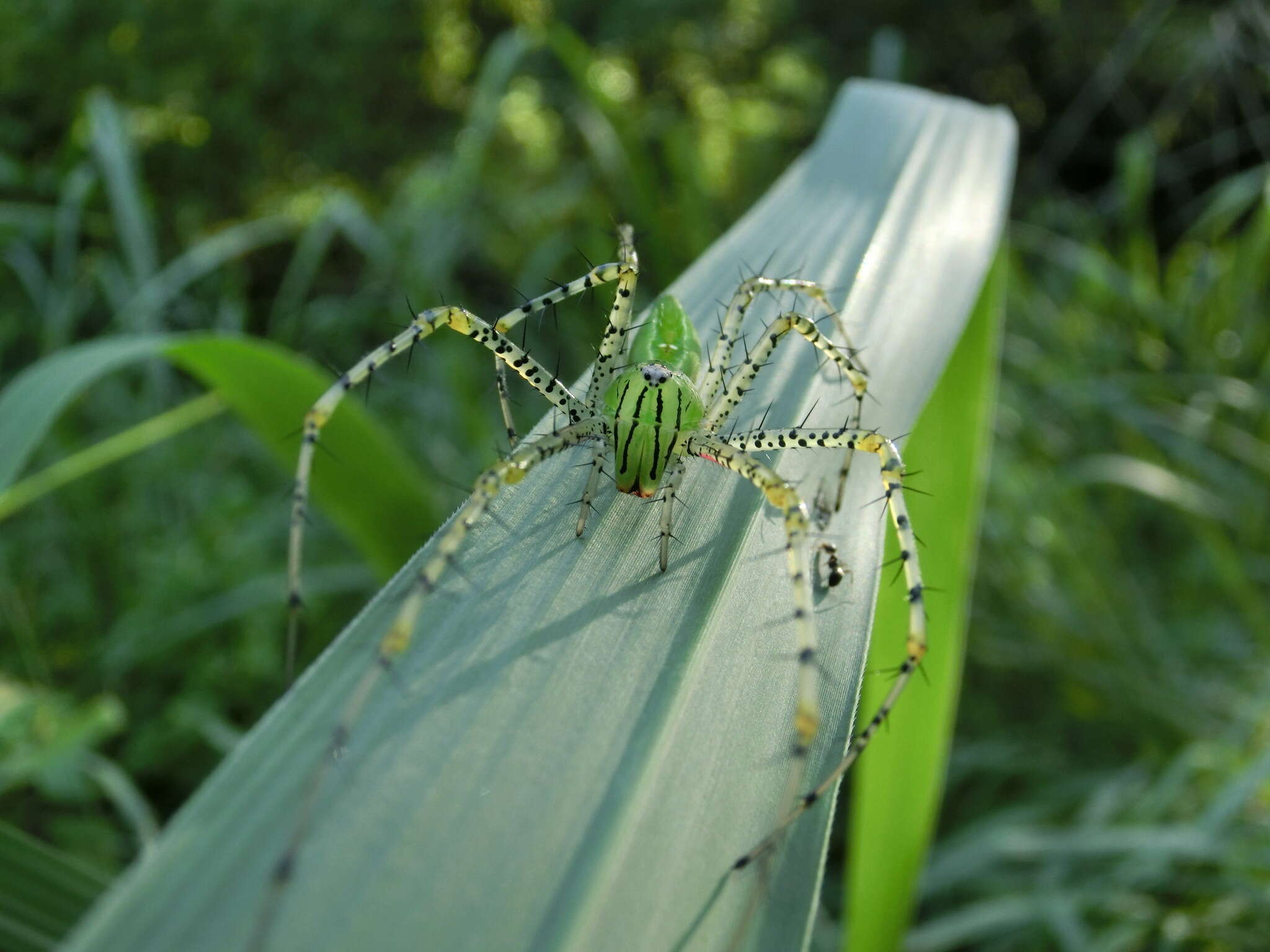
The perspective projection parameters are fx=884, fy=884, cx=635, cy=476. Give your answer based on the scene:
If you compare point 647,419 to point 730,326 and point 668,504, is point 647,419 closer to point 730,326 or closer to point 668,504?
point 668,504

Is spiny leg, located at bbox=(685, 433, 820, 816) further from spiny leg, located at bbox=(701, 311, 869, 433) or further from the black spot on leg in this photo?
the black spot on leg

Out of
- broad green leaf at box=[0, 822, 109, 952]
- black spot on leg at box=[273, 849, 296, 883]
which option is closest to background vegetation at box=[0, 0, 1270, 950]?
broad green leaf at box=[0, 822, 109, 952]

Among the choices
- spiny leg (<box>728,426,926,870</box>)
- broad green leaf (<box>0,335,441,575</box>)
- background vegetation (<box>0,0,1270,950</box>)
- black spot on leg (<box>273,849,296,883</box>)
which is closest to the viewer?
black spot on leg (<box>273,849,296,883</box>)

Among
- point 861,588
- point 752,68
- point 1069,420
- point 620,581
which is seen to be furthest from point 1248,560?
point 752,68

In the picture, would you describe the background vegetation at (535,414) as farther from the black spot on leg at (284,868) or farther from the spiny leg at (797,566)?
the black spot on leg at (284,868)

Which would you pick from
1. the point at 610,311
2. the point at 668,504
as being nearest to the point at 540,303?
the point at 610,311

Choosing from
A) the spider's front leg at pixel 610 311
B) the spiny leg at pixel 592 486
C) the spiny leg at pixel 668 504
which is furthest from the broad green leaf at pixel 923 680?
the spider's front leg at pixel 610 311

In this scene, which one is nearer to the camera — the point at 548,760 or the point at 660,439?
the point at 548,760

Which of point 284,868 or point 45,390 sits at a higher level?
point 45,390
